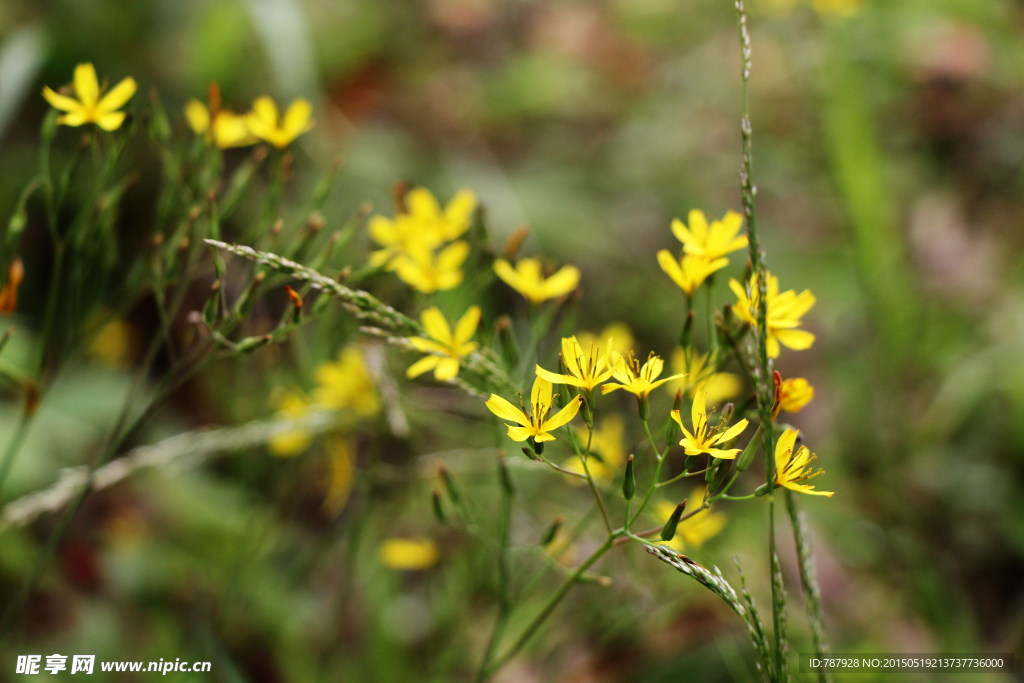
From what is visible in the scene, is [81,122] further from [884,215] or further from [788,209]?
[788,209]

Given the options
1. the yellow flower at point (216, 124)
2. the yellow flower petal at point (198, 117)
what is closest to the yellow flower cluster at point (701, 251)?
the yellow flower at point (216, 124)

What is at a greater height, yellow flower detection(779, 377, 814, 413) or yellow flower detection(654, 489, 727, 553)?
yellow flower detection(779, 377, 814, 413)

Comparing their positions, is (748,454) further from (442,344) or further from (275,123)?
(275,123)

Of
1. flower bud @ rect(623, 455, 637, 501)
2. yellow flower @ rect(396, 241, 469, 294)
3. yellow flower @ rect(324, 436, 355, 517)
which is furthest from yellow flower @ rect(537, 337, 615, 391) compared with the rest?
yellow flower @ rect(324, 436, 355, 517)

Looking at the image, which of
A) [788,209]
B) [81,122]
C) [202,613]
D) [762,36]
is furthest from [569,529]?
[762,36]

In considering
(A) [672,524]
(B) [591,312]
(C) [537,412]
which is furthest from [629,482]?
(B) [591,312]

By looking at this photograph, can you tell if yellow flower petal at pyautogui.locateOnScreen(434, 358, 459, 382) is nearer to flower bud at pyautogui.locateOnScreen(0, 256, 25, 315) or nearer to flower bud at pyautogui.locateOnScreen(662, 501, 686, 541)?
flower bud at pyautogui.locateOnScreen(662, 501, 686, 541)

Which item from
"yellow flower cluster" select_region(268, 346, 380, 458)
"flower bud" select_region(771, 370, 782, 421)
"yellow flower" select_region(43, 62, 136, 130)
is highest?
"yellow flower" select_region(43, 62, 136, 130)
